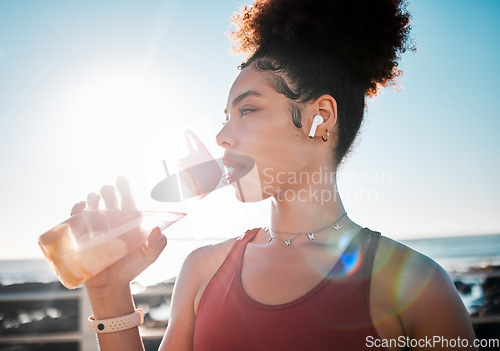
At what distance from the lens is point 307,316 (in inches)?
47.0

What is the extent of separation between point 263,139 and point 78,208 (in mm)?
661

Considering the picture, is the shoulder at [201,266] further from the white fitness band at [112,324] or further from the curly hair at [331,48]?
the curly hair at [331,48]

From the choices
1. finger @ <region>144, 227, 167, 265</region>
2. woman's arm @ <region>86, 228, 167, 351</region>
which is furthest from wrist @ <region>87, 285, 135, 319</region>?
finger @ <region>144, 227, 167, 265</region>

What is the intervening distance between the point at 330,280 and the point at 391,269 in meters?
0.20

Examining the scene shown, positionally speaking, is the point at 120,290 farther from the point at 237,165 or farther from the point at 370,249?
the point at 370,249

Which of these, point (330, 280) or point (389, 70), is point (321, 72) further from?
point (330, 280)

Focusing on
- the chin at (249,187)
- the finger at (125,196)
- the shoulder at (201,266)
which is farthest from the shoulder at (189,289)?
the finger at (125,196)

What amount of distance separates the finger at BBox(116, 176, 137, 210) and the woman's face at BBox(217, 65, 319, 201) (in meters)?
0.37

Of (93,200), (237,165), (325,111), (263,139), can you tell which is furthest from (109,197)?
(325,111)

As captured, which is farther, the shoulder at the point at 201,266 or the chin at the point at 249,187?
the shoulder at the point at 201,266

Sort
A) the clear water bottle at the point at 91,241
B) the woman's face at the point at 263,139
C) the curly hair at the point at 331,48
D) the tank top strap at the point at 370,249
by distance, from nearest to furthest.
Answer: the clear water bottle at the point at 91,241 → the tank top strap at the point at 370,249 → the woman's face at the point at 263,139 → the curly hair at the point at 331,48

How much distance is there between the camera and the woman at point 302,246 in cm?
116

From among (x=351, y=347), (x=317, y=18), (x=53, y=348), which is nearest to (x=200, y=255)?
(x=351, y=347)

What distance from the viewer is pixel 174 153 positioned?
4.65 feet
